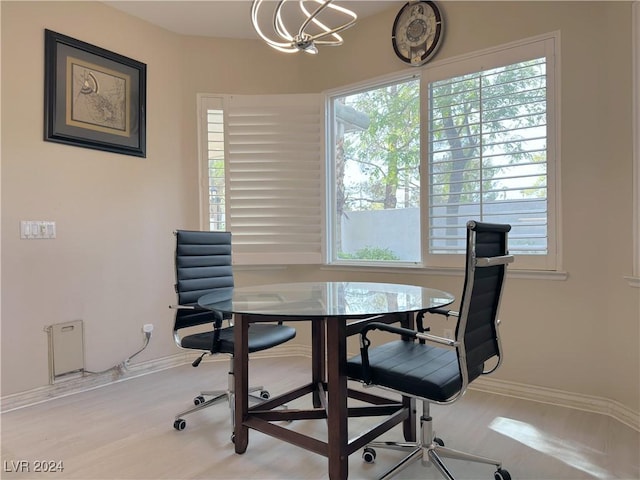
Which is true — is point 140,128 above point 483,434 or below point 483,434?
above

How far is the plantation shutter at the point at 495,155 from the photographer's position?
259 cm

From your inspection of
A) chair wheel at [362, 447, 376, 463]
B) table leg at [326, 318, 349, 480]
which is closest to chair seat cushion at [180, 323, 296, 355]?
table leg at [326, 318, 349, 480]

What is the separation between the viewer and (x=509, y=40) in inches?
106

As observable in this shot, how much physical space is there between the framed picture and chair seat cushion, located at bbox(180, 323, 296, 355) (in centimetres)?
164

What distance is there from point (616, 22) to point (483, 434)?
7.63ft

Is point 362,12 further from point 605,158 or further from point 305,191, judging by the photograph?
point 605,158

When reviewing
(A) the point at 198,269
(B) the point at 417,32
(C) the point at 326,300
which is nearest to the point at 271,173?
(A) the point at 198,269

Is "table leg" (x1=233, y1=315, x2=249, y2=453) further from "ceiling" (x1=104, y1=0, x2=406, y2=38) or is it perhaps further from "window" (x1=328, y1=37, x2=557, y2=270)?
"ceiling" (x1=104, y1=0, x2=406, y2=38)

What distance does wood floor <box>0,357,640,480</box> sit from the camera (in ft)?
6.13

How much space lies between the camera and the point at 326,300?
2010mm

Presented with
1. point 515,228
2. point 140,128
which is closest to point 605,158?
point 515,228

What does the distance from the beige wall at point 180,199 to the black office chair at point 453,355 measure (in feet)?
3.48

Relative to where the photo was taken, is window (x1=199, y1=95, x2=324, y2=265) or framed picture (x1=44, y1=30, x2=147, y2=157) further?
window (x1=199, y1=95, x2=324, y2=265)

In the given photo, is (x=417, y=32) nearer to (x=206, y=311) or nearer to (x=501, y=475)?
(x=206, y=311)
